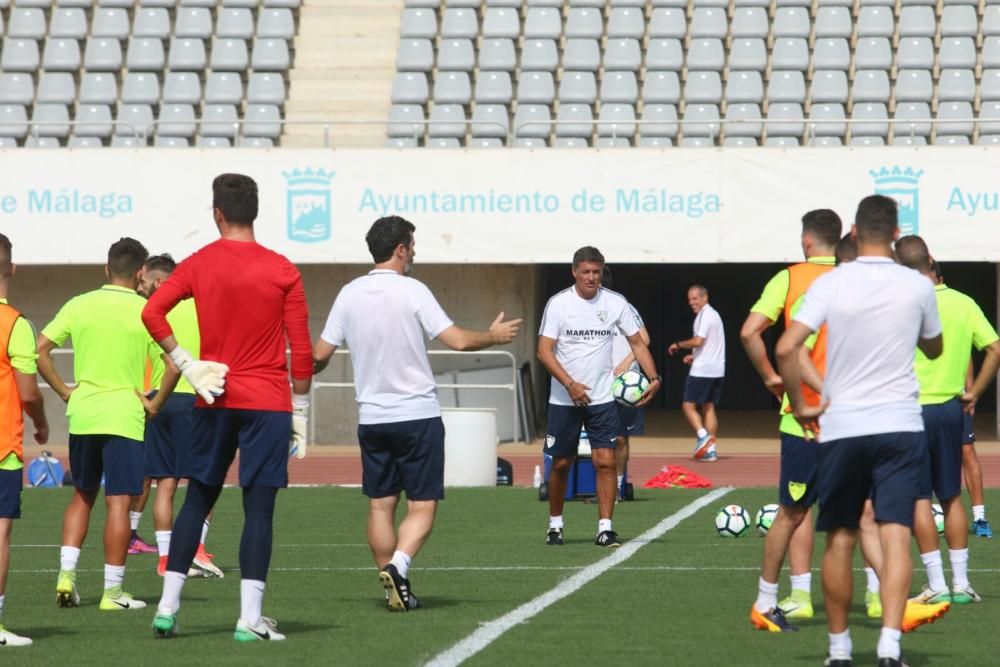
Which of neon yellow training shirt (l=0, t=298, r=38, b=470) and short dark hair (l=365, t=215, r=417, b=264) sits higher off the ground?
short dark hair (l=365, t=215, r=417, b=264)

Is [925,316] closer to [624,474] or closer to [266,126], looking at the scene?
[624,474]

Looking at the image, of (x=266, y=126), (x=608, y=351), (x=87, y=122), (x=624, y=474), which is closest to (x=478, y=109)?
(x=266, y=126)

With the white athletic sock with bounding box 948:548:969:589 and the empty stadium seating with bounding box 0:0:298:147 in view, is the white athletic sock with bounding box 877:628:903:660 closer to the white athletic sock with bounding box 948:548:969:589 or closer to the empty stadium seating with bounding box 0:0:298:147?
the white athletic sock with bounding box 948:548:969:589

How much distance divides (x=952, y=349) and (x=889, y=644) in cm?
297

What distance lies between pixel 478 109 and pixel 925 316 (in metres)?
19.8

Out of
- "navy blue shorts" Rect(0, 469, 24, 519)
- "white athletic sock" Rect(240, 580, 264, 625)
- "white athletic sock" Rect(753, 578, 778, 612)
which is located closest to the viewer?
"white athletic sock" Rect(240, 580, 264, 625)

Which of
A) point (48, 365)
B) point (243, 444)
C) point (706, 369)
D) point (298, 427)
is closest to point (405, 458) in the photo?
point (298, 427)

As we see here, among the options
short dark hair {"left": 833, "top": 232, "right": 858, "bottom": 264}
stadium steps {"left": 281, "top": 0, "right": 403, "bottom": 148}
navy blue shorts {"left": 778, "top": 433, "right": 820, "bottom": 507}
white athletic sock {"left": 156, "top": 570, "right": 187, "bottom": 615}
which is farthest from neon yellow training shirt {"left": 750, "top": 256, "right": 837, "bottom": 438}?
stadium steps {"left": 281, "top": 0, "right": 403, "bottom": 148}

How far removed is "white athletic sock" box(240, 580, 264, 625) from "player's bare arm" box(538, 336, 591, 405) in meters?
4.62

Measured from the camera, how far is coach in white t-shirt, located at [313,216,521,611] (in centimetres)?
881

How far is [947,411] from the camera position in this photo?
8.85 meters

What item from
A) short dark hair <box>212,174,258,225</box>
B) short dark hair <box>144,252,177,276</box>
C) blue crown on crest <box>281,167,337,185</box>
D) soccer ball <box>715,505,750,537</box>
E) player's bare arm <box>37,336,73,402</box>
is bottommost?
soccer ball <box>715,505,750,537</box>

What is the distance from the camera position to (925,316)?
6.56 meters

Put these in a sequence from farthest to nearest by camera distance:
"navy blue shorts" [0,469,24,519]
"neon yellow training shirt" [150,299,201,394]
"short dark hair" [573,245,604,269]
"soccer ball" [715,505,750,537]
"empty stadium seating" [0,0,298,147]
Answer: "empty stadium seating" [0,0,298,147] → "soccer ball" [715,505,750,537] → "short dark hair" [573,245,604,269] → "neon yellow training shirt" [150,299,201,394] → "navy blue shorts" [0,469,24,519]
